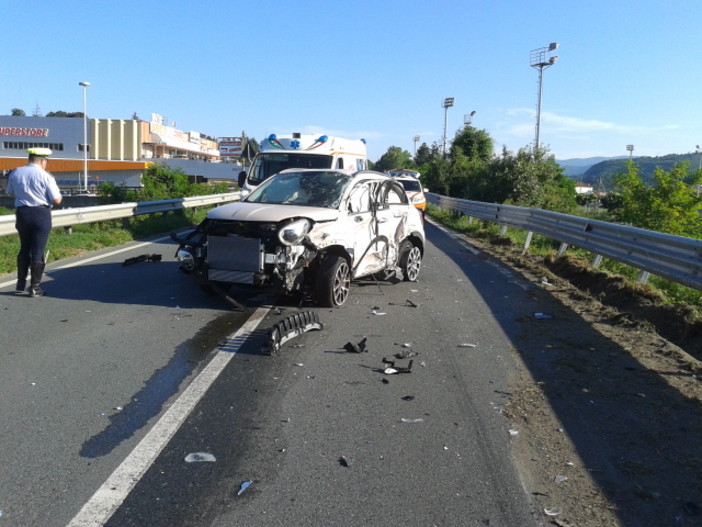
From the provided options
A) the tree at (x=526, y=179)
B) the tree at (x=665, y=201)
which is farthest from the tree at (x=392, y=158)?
the tree at (x=665, y=201)

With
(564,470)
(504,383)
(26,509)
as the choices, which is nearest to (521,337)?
(504,383)

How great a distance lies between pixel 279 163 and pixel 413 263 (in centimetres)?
589

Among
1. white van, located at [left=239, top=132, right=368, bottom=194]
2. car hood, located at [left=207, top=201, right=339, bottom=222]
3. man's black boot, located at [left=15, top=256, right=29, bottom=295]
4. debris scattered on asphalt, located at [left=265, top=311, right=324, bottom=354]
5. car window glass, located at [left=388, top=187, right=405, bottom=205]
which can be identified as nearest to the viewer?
debris scattered on asphalt, located at [left=265, top=311, right=324, bottom=354]

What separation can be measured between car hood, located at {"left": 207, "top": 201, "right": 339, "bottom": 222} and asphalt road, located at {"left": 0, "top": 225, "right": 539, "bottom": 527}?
44.9 inches

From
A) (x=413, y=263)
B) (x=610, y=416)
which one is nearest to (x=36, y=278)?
(x=413, y=263)

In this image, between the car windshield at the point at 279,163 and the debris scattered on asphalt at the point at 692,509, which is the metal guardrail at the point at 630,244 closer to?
the debris scattered on asphalt at the point at 692,509

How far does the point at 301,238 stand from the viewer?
25.8 ft

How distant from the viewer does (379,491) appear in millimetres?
3656

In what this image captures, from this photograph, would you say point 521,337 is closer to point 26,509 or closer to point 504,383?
point 504,383

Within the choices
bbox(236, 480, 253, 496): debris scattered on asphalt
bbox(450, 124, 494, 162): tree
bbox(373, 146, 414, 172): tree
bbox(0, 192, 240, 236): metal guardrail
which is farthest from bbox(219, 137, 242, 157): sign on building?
bbox(236, 480, 253, 496): debris scattered on asphalt

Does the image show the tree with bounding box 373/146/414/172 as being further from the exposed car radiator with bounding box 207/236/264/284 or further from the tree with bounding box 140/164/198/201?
the exposed car radiator with bounding box 207/236/264/284

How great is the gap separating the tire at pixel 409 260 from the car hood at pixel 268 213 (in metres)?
2.22

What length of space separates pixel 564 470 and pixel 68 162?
84756 millimetres

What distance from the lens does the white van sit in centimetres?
1538
